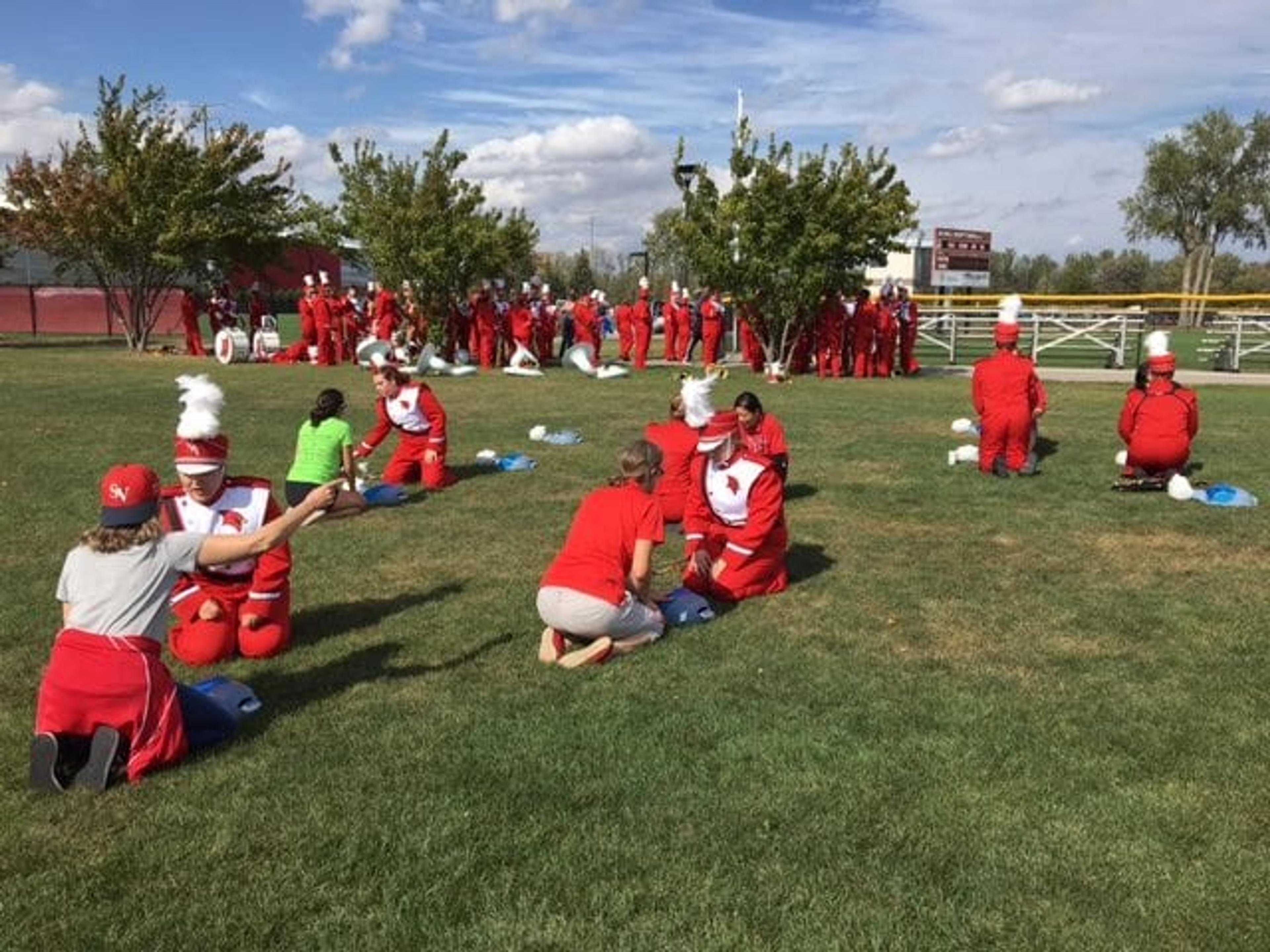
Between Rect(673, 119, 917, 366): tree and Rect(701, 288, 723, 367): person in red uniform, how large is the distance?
1.93m

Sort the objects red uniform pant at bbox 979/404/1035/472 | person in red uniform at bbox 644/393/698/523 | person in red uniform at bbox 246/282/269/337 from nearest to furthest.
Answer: person in red uniform at bbox 644/393/698/523 → red uniform pant at bbox 979/404/1035/472 → person in red uniform at bbox 246/282/269/337

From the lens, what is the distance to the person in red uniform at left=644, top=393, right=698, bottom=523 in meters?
8.04

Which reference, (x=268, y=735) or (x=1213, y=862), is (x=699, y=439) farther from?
(x=1213, y=862)

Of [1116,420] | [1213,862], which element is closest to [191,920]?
[1213,862]

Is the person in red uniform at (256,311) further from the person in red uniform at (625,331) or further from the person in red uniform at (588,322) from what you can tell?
the person in red uniform at (625,331)

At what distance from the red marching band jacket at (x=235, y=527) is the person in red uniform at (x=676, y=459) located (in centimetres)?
319

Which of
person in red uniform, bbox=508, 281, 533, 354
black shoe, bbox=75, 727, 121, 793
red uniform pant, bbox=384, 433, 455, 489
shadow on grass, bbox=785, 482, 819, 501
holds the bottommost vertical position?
black shoe, bbox=75, 727, 121, 793

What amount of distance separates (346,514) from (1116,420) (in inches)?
432

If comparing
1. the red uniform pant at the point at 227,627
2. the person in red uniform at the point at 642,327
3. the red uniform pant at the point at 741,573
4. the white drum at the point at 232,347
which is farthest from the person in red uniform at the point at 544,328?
the red uniform pant at the point at 227,627

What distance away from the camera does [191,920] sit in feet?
10.3

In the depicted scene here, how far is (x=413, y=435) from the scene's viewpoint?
10.1 metres

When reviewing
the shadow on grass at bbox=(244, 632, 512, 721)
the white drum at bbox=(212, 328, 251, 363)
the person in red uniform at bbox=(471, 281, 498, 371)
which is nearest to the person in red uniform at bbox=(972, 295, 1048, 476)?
the shadow on grass at bbox=(244, 632, 512, 721)

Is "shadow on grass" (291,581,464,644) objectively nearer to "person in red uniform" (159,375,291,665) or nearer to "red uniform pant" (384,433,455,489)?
"person in red uniform" (159,375,291,665)

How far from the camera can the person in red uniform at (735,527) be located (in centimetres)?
640
